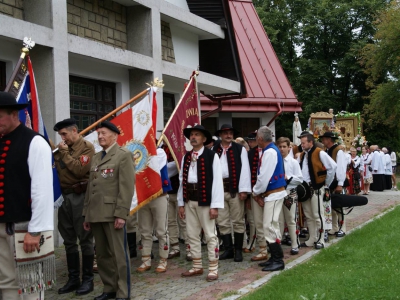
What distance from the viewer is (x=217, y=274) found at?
22.9 ft

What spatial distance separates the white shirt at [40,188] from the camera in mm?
4242

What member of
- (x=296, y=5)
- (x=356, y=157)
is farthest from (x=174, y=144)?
(x=296, y=5)

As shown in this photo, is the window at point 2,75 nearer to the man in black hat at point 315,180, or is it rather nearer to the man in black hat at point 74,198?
the man in black hat at point 74,198

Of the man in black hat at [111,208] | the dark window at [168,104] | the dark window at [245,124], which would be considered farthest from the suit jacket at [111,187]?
the dark window at [245,124]

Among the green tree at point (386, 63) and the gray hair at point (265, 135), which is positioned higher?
the green tree at point (386, 63)

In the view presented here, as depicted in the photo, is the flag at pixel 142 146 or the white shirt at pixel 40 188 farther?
→ the flag at pixel 142 146

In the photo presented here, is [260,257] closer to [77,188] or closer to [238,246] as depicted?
[238,246]

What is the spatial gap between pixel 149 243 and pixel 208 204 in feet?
4.11

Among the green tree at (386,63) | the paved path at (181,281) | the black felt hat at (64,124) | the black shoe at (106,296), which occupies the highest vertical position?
the green tree at (386,63)

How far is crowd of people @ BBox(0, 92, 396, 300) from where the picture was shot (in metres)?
4.34

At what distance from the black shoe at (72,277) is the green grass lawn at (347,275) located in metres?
2.18

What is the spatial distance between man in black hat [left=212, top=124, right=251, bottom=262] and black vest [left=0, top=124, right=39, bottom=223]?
431cm

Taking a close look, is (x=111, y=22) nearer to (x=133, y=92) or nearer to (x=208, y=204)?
(x=133, y=92)

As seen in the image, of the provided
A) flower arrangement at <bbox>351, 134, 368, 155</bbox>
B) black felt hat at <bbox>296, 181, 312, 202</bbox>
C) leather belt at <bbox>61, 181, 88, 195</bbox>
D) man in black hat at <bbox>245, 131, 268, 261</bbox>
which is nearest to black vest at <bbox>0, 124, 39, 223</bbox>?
leather belt at <bbox>61, 181, 88, 195</bbox>
